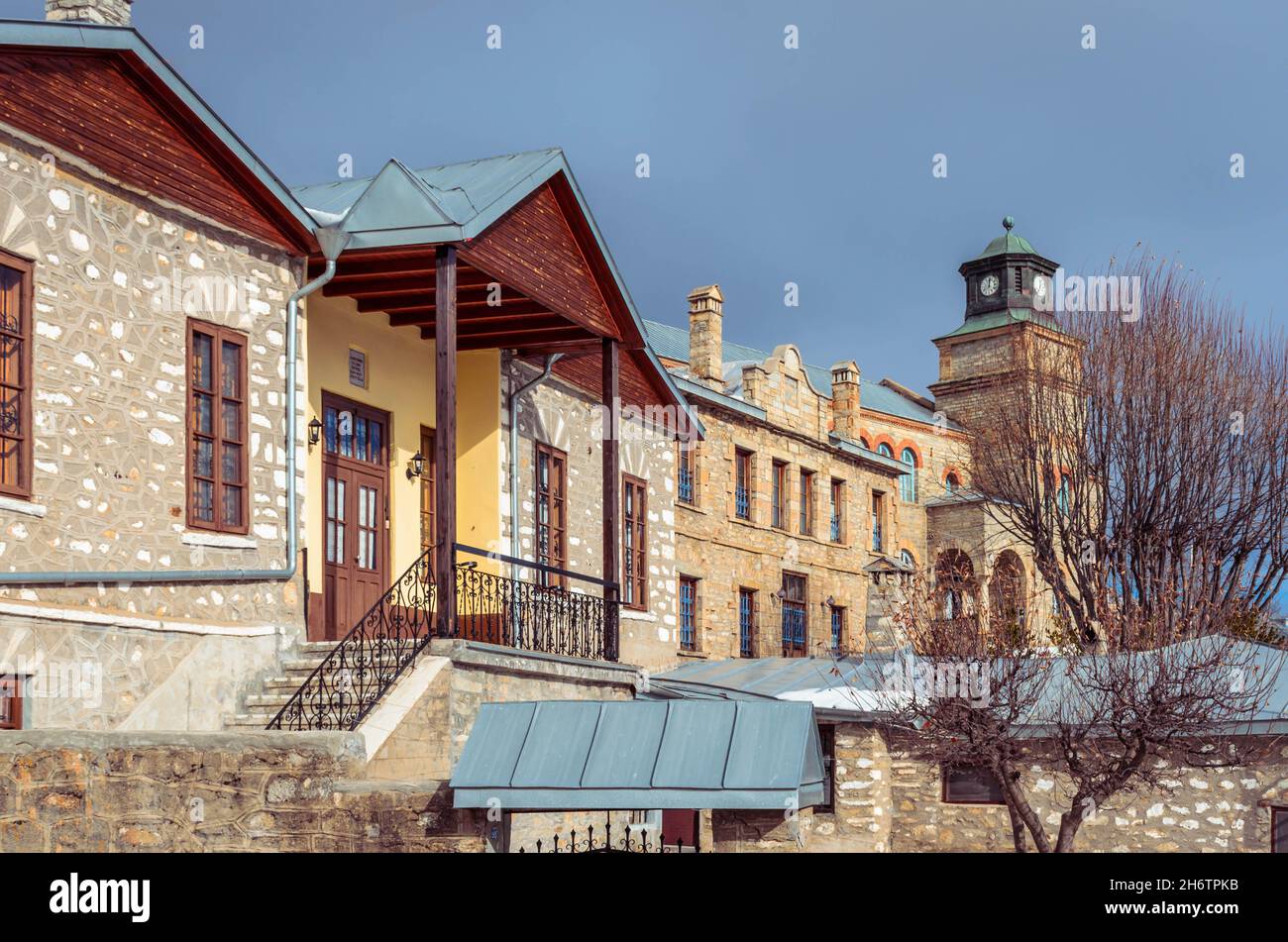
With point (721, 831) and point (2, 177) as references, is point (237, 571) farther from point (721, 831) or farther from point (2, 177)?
point (721, 831)

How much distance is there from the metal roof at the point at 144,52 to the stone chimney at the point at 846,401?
19591 mm

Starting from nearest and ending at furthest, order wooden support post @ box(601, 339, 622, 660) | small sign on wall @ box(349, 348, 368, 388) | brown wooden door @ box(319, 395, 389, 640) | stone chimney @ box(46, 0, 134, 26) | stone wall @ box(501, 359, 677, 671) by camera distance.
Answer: stone chimney @ box(46, 0, 134, 26) < brown wooden door @ box(319, 395, 389, 640) < small sign on wall @ box(349, 348, 368, 388) < wooden support post @ box(601, 339, 622, 660) < stone wall @ box(501, 359, 677, 671)

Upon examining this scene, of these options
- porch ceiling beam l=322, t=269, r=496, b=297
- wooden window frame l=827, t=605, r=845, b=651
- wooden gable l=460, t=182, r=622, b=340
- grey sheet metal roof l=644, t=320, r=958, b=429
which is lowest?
wooden window frame l=827, t=605, r=845, b=651

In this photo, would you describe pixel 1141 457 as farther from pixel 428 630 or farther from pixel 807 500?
pixel 428 630

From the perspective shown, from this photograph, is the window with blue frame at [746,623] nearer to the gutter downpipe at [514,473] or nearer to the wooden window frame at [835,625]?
the wooden window frame at [835,625]

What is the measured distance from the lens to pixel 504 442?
739 inches

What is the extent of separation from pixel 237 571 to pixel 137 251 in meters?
2.80

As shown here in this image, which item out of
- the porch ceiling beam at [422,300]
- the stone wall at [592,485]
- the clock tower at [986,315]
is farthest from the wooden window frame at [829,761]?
the clock tower at [986,315]

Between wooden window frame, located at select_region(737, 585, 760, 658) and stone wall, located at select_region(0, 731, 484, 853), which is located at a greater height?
wooden window frame, located at select_region(737, 585, 760, 658)

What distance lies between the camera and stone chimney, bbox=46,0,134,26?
13578 mm

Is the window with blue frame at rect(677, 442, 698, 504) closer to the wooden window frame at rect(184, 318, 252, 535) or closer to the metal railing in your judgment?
the metal railing

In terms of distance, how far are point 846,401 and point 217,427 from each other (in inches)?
818

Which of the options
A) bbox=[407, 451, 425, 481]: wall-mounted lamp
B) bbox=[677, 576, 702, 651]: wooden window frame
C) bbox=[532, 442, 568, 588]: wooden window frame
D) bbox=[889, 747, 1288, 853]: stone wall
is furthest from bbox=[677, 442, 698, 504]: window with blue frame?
bbox=[407, 451, 425, 481]: wall-mounted lamp
